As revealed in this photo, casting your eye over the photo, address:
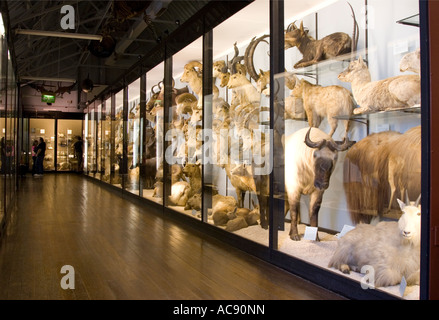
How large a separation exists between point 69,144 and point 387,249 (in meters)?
21.4

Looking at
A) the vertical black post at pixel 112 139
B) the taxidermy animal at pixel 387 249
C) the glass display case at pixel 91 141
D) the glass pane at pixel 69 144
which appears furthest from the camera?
the glass pane at pixel 69 144

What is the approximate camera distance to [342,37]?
3.88m

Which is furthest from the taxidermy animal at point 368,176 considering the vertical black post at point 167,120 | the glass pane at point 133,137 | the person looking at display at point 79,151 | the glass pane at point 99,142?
the person looking at display at point 79,151

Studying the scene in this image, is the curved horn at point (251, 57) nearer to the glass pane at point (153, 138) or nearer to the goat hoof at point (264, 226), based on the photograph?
the goat hoof at point (264, 226)

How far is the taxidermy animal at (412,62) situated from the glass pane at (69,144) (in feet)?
66.2

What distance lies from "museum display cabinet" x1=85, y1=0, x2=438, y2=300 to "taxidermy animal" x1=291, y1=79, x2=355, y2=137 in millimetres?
12

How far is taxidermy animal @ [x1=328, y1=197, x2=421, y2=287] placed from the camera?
9.26 feet

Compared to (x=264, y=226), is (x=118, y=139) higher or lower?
higher

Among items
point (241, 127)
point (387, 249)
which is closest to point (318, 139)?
point (387, 249)

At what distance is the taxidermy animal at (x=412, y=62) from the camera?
9.52ft

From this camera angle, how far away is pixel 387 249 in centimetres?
308

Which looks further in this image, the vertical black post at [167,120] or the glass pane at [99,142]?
the glass pane at [99,142]

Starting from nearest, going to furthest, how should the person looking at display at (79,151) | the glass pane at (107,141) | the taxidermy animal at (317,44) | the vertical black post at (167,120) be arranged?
the taxidermy animal at (317,44) → the vertical black post at (167,120) → the glass pane at (107,141) → the person looking at display at (79,151)

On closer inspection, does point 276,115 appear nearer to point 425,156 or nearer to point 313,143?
point 313,143
